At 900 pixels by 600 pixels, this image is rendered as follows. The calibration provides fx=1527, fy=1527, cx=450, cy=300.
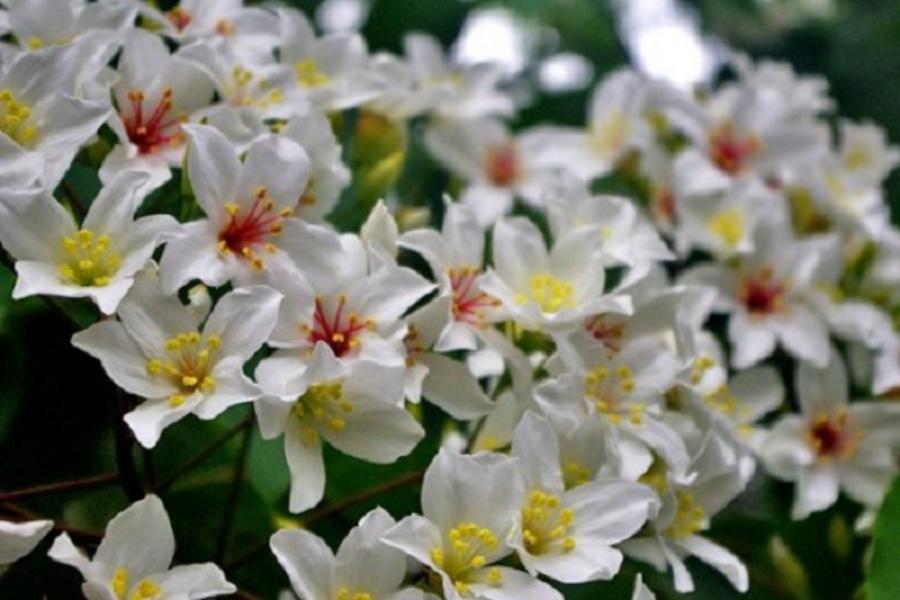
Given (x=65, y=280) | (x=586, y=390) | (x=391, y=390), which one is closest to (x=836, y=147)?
(x=586, y=390)

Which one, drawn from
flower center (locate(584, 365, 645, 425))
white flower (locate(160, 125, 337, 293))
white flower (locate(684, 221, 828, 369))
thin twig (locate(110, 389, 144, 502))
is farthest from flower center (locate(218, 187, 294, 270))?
white flower (locate(684, 221, 828, 369))

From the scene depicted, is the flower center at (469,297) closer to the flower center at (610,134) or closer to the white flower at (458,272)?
the white flower at (458,272)

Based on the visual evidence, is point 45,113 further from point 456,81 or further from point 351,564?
point 456,81

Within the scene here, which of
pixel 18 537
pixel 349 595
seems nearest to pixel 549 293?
pixel 349 595

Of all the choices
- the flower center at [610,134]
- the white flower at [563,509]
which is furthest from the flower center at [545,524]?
the flower center at [610,134]

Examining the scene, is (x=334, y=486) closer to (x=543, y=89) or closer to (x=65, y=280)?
(x=65, y=280)

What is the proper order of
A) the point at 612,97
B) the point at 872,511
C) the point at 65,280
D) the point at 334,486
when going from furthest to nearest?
the point at 612,97
the point at 872,511
the point at 334,486
the point at 65,280

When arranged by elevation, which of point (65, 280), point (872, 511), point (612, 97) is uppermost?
point (65, 280)
